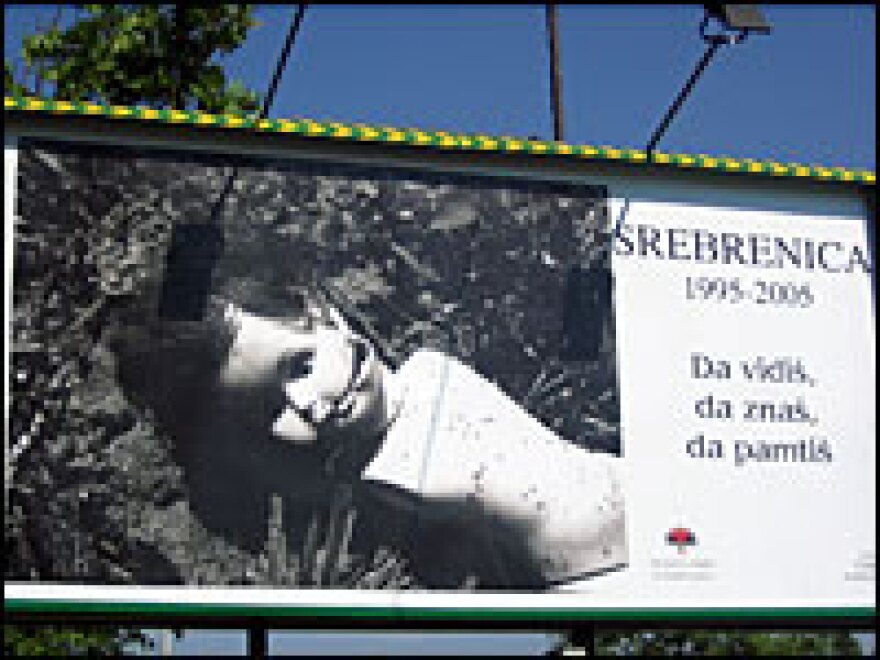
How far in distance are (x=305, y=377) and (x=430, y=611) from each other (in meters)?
1.63

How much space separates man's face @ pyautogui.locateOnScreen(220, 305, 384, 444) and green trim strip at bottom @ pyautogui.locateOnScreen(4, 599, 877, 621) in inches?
41.6

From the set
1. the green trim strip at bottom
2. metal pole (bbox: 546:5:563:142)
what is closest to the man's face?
the green trim strip at bottom

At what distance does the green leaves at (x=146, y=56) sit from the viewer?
18.2 m

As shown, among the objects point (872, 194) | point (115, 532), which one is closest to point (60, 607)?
point (115, 532)

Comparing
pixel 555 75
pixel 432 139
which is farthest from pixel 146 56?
pixel 432 139

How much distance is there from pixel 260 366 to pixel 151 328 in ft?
2.31

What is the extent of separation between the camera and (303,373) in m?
10.2

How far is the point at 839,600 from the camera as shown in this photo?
35.8 ft

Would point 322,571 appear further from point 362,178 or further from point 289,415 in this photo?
point 362,178

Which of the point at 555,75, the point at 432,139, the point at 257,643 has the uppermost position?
the point at 555,75

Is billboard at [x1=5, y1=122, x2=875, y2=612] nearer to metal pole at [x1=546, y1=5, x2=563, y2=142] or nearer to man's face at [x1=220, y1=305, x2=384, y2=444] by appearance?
man's face at [x1=220, y1=305, x2=384, y2=444]

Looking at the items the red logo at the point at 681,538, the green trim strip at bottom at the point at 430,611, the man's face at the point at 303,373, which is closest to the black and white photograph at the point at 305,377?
the man's face at the point at 303,373

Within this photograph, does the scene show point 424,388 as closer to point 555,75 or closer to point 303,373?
point 303,373

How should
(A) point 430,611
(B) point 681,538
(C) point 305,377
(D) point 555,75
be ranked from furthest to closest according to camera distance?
(D) point 555,75 < (B) point 681,538 < (C) point 305,377 < (A) point 430,611
